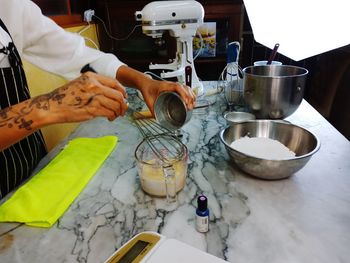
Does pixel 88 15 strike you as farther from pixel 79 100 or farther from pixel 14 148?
pixel 79 100

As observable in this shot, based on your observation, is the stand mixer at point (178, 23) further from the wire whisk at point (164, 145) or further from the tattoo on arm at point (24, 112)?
the tattoo on arm at point (24, 112)

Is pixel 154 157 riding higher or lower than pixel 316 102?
higher

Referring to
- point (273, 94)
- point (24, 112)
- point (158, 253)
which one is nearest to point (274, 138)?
point (273, 94)

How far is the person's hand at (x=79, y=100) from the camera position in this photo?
0.57m

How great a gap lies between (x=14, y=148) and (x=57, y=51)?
14.1 inches

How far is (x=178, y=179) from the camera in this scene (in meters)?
0.64

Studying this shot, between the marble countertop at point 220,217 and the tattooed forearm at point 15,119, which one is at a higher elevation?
the tattooed forearm at point 15,119

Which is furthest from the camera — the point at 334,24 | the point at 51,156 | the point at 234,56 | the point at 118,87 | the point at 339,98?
the point at 339,98

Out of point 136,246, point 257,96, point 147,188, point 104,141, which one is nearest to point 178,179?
point 147,188

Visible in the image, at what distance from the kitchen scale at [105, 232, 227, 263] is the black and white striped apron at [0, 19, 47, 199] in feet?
1.31

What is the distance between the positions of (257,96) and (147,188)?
517mm

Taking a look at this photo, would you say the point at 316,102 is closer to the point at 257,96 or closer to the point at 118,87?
the point at 257,96

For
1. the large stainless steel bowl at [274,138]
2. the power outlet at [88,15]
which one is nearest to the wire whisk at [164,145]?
the large stainless steel bowl at [274,138]

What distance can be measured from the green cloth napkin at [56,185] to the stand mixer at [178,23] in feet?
1.67
